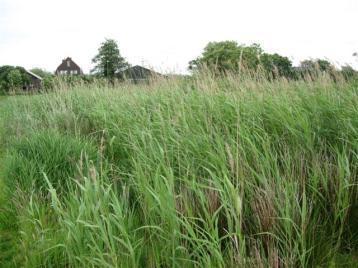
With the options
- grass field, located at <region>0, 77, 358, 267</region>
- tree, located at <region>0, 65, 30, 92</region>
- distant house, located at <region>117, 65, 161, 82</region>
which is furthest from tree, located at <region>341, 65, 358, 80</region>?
tree, located at <region>0, 65, 30, 92</region>

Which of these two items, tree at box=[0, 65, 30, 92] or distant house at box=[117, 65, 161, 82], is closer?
distant house at box=[117, 65, 161, 82]

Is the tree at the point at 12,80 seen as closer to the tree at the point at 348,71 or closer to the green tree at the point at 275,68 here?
the green tree at the point at 275,68

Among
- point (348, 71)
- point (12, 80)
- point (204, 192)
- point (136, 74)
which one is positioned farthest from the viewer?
point (12, 80)

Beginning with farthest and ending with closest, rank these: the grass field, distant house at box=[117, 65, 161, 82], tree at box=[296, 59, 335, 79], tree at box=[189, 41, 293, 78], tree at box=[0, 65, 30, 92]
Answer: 1. tree at box=[0, 65, 30, 92]
2. distant house at box=[117, 65, 161, 82]
3. tree at box=[189, 41, 293, 78]
4. tree at box=[296, 59, 335, 79]
5. the grass field

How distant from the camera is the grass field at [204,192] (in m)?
1.80

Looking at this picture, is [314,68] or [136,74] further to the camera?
[136,74]

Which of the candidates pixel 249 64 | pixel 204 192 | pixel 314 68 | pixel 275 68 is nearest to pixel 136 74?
pixel 249 64

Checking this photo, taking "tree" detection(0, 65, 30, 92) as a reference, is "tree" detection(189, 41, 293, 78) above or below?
below

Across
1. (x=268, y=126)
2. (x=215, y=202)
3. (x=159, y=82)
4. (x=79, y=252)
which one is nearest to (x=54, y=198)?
(x=79, y=252)

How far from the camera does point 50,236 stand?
225cm

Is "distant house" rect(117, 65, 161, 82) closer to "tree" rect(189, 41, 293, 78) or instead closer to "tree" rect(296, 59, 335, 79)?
"tree" rect(189, 41, 293, 78)

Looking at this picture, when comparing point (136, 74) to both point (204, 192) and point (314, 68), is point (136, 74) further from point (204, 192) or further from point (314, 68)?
point (204, 192)

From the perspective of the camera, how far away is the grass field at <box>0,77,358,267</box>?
1.80 meters

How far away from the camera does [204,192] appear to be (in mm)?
2287
